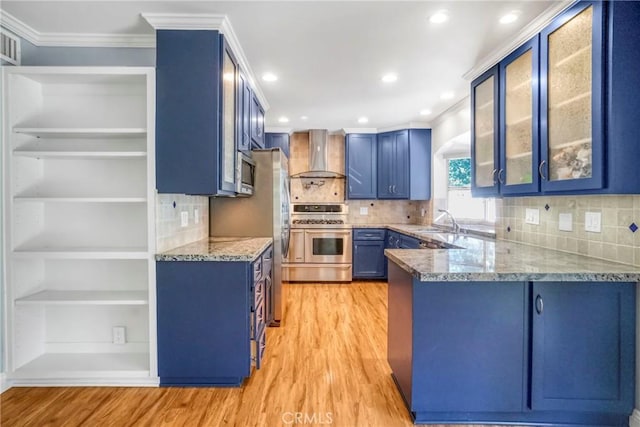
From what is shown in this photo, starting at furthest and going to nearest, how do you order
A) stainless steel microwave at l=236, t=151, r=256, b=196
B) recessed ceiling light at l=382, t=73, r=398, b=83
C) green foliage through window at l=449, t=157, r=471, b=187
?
green foliage through window at l=449, t=157, r=471, b=187 → recessed ceiling light at l=382, t=73, r=398, b=83 → stainless steel microwave at l=236, t=151, r=256, b=196

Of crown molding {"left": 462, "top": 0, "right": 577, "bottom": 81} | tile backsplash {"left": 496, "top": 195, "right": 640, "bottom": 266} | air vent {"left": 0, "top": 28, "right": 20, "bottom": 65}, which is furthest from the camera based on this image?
air vent {"left": 0, "top": 28, "right": 20, "bottom": 65}

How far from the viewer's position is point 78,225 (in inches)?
90.8

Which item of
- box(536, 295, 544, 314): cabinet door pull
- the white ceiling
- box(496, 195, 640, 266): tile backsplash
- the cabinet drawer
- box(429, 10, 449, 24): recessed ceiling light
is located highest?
the white ceiling

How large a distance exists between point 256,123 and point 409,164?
2606 mm

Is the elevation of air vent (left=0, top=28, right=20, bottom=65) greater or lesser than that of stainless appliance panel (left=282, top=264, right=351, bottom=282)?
greater

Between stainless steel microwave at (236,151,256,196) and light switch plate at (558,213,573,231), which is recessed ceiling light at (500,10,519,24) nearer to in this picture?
light switch plate at (558,213,573,231)

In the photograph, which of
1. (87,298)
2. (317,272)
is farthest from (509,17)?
→ (317,272)

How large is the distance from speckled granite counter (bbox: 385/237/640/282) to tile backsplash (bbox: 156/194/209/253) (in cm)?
155

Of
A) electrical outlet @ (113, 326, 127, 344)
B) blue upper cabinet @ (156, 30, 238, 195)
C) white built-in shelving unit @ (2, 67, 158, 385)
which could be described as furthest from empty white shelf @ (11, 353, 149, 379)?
blue upper cabinet @ (156, 30, 238, 195)

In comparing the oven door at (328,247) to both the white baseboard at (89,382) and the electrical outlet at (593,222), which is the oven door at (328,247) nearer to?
the white baseboard at (89,382)

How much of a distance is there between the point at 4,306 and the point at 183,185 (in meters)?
1.41

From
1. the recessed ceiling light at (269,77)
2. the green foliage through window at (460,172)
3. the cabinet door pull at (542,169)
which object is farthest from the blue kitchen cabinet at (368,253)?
the cabinet door pull at (542,169)

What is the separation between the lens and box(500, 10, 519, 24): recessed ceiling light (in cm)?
198

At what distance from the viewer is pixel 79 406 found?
1930mm
